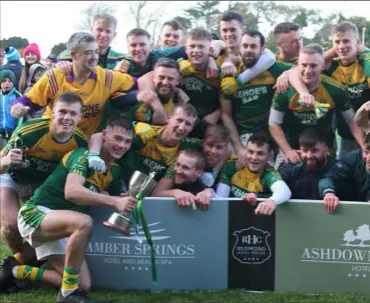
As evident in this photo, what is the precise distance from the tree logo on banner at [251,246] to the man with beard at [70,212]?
0.95 m

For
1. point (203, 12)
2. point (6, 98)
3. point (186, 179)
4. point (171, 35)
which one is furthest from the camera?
point (203, 12)

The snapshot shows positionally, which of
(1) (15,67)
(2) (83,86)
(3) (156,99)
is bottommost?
(3) (156,99)

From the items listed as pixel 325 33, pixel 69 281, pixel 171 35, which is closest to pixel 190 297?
pixel 69 281

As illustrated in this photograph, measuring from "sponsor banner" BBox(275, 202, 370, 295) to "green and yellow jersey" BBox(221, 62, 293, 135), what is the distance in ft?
4.70

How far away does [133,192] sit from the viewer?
410 centimetres

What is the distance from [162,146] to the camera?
4.88 metres

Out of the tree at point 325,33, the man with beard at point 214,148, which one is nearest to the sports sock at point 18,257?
the man with beard at point 214,148

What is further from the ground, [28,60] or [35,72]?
[28,60]

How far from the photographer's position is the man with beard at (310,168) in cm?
478

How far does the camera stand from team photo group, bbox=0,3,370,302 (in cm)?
432

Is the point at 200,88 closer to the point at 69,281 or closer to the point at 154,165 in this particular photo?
the point at 154,165

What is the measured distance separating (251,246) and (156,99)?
1.52 meters

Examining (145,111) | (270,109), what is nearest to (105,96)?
(145,111)

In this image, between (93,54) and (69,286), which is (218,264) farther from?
(93,54)
